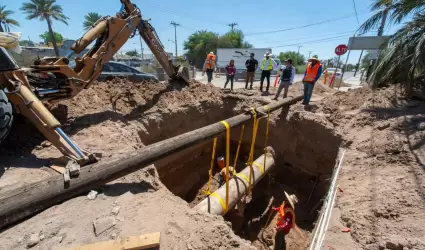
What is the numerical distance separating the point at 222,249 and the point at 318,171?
5.55 m

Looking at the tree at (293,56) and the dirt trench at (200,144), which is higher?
the tree at (293,56)

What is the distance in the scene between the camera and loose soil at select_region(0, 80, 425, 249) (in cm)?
277

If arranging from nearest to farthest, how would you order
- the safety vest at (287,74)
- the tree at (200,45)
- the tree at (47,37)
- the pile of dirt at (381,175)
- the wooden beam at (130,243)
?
the wooden beam at (130,243), the pile of dirt at (381,175), the safety vest at (287,74), the tree at (200,45), the tree at (47,37)

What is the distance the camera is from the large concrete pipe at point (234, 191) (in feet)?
14.8

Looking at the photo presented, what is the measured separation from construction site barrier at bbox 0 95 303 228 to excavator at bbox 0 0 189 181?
17cm

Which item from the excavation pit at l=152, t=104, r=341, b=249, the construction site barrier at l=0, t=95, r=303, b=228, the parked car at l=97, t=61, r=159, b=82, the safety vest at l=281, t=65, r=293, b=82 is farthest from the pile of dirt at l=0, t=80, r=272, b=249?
the safety vest at l=281, t=65, r=293, b=82

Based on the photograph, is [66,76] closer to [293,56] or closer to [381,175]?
[381,175]

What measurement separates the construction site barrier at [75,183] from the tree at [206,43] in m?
40.3

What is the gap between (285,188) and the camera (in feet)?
25.4

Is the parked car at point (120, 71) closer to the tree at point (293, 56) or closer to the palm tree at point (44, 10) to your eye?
the palm tree at point (44, 10)

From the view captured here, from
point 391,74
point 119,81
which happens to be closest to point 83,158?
point 119,81

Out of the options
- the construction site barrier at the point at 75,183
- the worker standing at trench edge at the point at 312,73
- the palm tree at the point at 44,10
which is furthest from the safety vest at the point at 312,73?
the palm tree at the point at 44,10

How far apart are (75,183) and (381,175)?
5.09m

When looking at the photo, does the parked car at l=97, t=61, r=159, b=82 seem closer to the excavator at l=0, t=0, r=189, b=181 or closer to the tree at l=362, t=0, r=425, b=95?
the excavator at l=0, t=0, r=189, b=181
